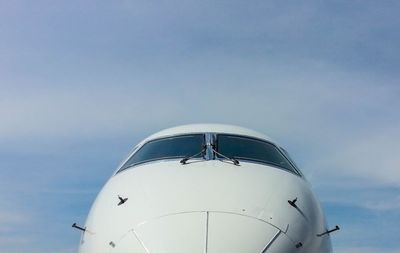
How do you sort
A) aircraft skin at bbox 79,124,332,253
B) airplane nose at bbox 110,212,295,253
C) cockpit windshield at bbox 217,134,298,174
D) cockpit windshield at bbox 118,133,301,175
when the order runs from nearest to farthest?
airplane nose at bbox 110,212,295,253, aircraft skin at bbox 79,124,332,253, cockpit windshield at bbox 118,133,301,175, cockpit windshield at bbox 217,134,298,174

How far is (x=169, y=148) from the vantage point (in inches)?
421

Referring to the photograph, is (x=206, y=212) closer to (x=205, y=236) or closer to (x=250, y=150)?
(x=205, y=236)

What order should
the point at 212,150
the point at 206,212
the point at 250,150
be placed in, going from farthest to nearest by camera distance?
the point at 250,150
the point at 212,150
the point at 206,212

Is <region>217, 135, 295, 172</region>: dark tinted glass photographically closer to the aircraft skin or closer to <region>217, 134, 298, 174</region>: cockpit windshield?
<region>217, 134, 298, 174</region>: cockpit windshield

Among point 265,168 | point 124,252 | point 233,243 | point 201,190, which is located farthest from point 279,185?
point 124,252

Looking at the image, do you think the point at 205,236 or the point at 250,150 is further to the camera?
the point at 250,150

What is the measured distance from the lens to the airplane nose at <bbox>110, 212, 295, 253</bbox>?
7121 mm

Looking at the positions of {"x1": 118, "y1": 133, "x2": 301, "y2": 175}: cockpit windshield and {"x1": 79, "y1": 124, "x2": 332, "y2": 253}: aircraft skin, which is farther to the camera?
{"x1": 118, "y1": 133, "x2": 301, "y2": 175}: cockpit windshield

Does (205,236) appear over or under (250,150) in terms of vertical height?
under

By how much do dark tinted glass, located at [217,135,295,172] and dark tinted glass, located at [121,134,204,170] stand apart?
427 mm

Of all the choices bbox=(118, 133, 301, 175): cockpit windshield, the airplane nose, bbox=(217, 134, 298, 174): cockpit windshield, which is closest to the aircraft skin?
the airplane nose

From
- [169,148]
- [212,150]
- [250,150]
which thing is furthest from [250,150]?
[169,148]

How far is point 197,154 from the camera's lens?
10109mm

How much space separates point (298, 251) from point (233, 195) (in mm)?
1110
